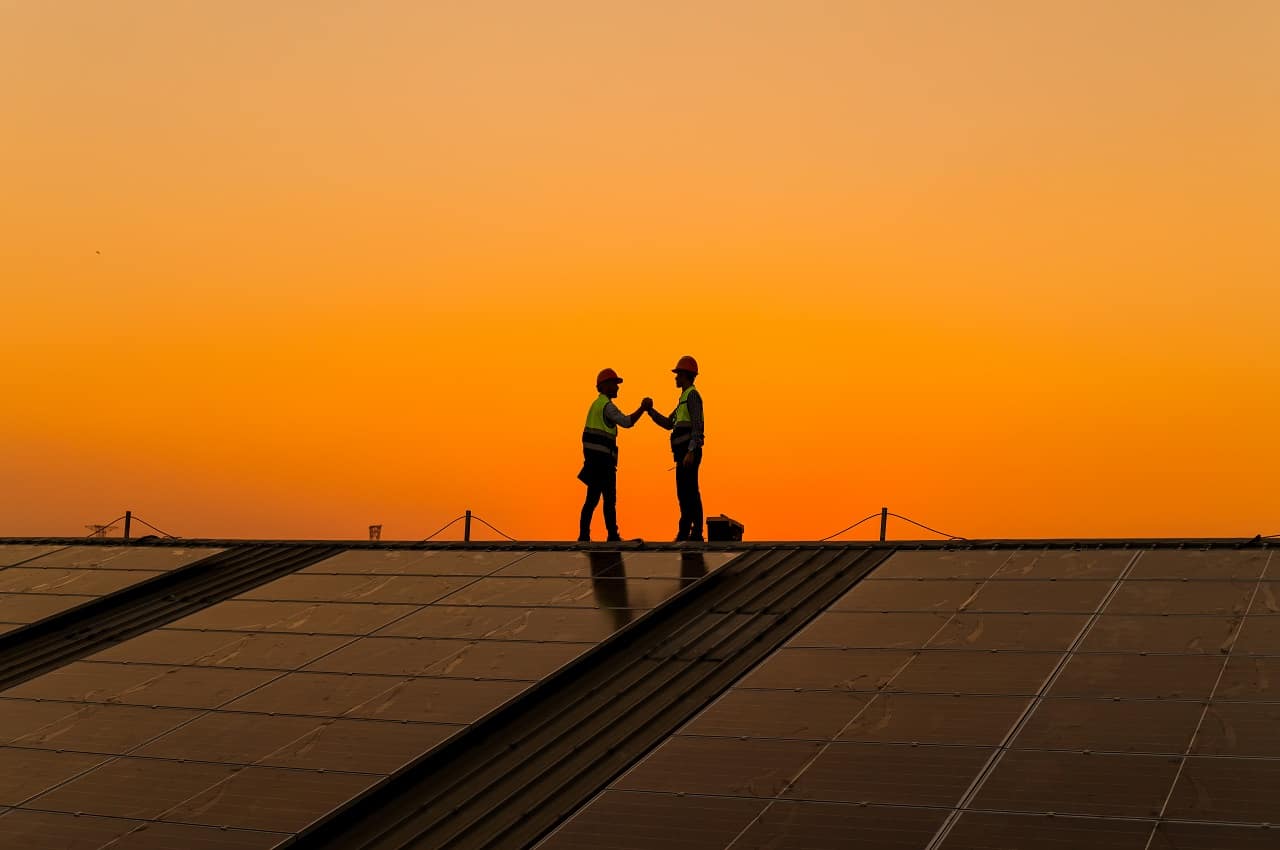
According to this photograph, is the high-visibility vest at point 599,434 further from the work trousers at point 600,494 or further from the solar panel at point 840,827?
the solar panel at point 840,827

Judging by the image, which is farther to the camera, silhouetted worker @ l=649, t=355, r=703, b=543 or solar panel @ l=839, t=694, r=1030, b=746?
silhouetted worker @ l=649, t=355, r=703, b=543

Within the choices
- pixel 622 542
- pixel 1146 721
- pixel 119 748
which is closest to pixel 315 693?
pixel 119 748

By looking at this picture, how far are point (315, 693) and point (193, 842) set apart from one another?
381 cm

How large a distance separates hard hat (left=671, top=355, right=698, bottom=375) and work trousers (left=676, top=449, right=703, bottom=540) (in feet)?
4.58

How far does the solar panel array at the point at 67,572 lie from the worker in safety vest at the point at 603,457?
22.5ft

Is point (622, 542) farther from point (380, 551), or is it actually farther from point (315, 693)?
point (315, 693)

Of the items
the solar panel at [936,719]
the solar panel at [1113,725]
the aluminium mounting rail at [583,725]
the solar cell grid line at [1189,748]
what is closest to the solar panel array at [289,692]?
the aluminium mounting rail at [583,725]

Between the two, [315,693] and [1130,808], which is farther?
[315,693]

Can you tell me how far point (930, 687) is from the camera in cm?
1523

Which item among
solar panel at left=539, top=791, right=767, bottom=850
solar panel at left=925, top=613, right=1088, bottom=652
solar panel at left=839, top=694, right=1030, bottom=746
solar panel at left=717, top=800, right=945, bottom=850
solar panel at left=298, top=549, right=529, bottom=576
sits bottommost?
solar panel at left=539, top=791, right=767, bottom=850

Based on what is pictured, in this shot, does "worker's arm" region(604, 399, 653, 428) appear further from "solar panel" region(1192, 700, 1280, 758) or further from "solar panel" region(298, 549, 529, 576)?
"solar panel" region(1192, 700, 1280, 758)

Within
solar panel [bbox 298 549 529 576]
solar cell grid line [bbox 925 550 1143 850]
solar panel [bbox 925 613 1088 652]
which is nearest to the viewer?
solar cell grid line [bbox 925 550 1143 850]

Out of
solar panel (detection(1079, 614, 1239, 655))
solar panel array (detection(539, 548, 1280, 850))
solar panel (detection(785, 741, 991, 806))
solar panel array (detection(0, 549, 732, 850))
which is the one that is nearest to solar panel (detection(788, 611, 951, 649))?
solar panel array (detection(539, 548, 1280, 850))

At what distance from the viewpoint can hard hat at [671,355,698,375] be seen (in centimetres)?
2533
